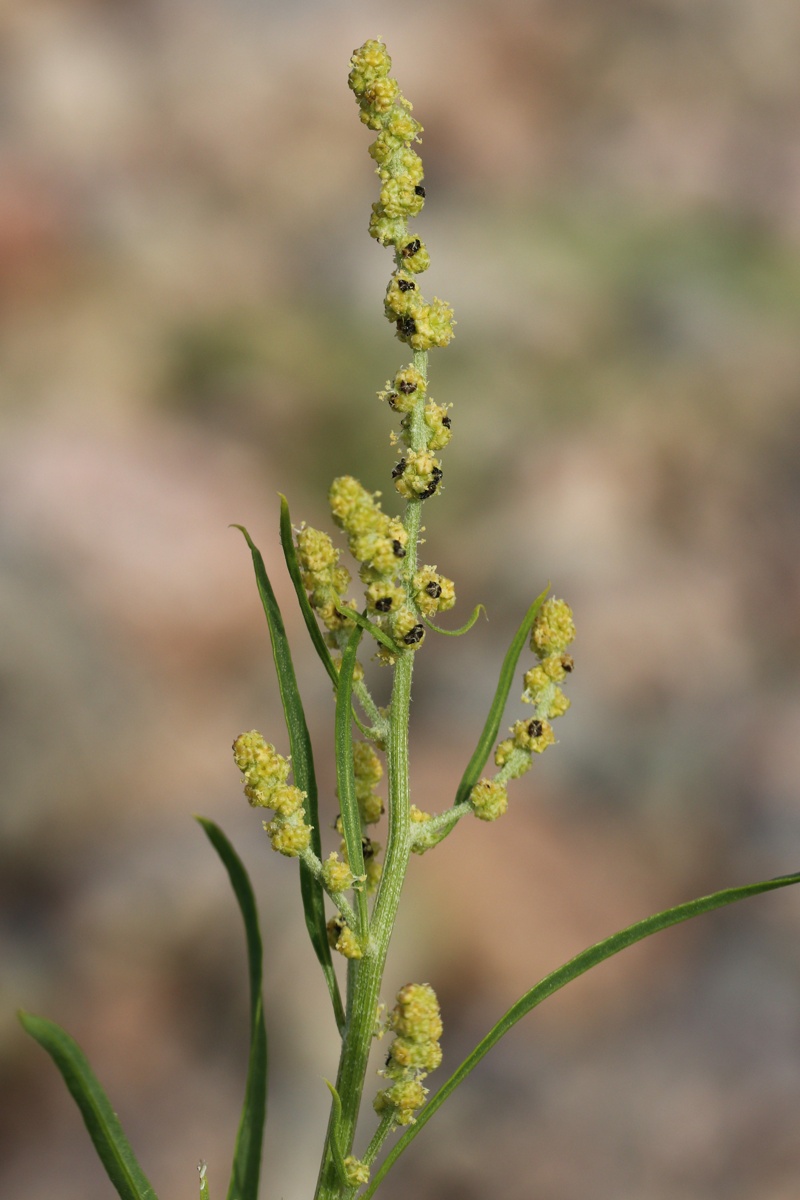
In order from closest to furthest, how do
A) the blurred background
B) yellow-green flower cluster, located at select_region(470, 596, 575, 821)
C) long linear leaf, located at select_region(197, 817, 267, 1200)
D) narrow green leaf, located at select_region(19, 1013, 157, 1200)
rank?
narrow green leaf, located at select_region(19, 1013, 157, 1200) < yellow-green flower cluster, located at select_region(470, 596, 575, 821) < long linear leaf, located at select_region(197, 817, 267, 1200) < the blurred background

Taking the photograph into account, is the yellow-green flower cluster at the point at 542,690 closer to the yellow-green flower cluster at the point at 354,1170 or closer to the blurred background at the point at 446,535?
the yellow-green flower cluster at the point at 354,1170

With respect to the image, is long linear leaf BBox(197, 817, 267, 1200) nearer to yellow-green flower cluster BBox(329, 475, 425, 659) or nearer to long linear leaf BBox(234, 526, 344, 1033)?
long linear leaf BBox(234, 526, 344, 1033)

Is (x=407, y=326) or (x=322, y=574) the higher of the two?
(x=407, y=326)

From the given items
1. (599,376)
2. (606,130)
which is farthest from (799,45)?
(599,376)

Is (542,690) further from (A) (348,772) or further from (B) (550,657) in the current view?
(A) (348,772)

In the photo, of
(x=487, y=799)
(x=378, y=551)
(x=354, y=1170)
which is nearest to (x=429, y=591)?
(x=378, y=551)

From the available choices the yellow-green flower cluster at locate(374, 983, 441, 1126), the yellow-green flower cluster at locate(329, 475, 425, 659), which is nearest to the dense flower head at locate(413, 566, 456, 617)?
the yellow-green flower cluster at locate(329, 475, 425, 659)

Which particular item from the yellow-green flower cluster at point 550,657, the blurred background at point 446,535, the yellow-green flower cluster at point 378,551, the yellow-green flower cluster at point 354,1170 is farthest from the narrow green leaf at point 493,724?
the blurred background at point 446,535
